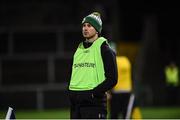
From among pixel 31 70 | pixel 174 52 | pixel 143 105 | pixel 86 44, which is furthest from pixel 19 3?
pixel 86 44

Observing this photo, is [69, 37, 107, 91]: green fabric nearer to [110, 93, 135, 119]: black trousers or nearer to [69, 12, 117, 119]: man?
[69, 12, 117, 119]: man

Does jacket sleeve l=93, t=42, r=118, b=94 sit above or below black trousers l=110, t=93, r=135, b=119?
above

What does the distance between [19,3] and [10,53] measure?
2209 mm

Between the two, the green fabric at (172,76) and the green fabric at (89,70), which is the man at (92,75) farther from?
the green fabric at (172,76)

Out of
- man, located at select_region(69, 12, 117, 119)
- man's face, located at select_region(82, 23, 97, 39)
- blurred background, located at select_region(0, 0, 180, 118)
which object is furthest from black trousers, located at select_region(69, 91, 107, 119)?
blurred background, located at select_region(0, 0, 180, 118)

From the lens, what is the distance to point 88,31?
8.17 meters

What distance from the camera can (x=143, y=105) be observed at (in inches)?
1185

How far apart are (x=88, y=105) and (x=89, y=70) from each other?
40cm

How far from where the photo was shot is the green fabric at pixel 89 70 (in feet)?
26.6

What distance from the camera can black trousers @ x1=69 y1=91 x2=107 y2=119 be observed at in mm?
8000

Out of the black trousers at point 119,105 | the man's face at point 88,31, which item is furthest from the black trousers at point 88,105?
the black trousers at point 119,105

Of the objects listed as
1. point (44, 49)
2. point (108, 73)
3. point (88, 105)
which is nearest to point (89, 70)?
point (108, 73)

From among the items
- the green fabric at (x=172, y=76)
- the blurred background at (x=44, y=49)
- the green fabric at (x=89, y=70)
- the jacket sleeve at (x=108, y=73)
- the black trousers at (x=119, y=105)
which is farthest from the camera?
the blurred background at (x=44, y=49)

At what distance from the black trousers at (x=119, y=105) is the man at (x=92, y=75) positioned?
588cm
